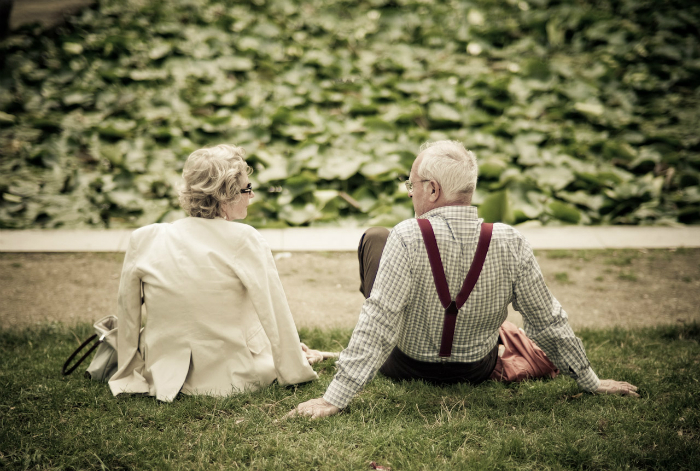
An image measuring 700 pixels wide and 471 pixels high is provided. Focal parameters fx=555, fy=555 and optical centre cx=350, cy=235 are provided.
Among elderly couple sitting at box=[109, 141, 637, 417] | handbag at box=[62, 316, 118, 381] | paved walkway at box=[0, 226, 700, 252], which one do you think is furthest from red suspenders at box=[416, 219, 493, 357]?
paved walkway at box=[0, 226, 700, 252]

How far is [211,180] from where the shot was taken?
2.38 m

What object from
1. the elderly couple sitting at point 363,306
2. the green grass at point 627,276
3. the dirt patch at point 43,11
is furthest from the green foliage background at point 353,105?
the elderly couple sitting at point 363,306

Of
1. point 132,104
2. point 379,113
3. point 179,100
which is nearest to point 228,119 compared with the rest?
point 179,100

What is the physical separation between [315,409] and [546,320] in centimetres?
105

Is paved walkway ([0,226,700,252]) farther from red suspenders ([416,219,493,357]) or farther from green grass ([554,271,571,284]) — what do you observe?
red suspenders ([416,219,493,357])

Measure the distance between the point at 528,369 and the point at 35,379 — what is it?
2.40 meters

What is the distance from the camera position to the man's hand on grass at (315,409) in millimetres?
2309

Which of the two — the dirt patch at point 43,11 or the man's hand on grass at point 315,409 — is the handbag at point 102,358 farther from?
the dirt patch at point 43,11

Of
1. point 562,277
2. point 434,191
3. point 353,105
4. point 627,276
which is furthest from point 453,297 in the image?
point 353,105

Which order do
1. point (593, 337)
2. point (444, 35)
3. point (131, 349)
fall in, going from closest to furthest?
point (131, 349), point (593, 337), point (444, 35)

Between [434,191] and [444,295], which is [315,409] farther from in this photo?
[434,191]

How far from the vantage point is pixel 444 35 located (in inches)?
303

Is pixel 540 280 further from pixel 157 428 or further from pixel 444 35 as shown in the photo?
pixel 444 35

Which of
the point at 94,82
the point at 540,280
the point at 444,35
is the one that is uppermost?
the point at 444,35
